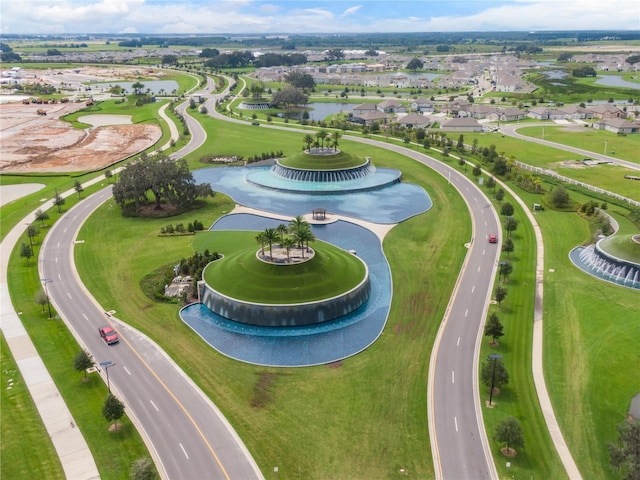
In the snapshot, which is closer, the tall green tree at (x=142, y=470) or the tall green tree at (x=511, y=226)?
the tall green tree at (x=142, y=470)

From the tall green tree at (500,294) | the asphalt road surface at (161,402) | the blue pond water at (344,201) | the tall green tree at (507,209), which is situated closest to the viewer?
the asphalt road surface at (161,402)

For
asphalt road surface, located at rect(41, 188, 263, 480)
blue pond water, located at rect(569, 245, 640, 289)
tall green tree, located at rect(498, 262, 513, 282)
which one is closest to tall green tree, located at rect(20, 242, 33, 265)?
asphalt road surface, located at rect(41, 188, 263, 480)

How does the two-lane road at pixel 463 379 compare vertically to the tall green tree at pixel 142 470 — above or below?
below

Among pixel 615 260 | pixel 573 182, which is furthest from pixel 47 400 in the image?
pixel 573 182

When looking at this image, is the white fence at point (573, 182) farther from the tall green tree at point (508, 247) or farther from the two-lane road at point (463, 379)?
the two-lane road at point (463, 379)

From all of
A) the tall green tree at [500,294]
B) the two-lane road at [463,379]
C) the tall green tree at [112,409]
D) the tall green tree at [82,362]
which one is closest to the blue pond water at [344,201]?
the two-lane road at [463,379]

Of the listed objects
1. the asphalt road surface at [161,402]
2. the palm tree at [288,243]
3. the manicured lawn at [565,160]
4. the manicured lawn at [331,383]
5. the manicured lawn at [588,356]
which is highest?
the palm tree at [288,243]

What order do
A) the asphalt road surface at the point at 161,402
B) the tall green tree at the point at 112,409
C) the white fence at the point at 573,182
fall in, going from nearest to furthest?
the asphalt road surface at the point at 161,402 < the tall green tree at the point at 112,409 < the white fence at the point at 573,182
